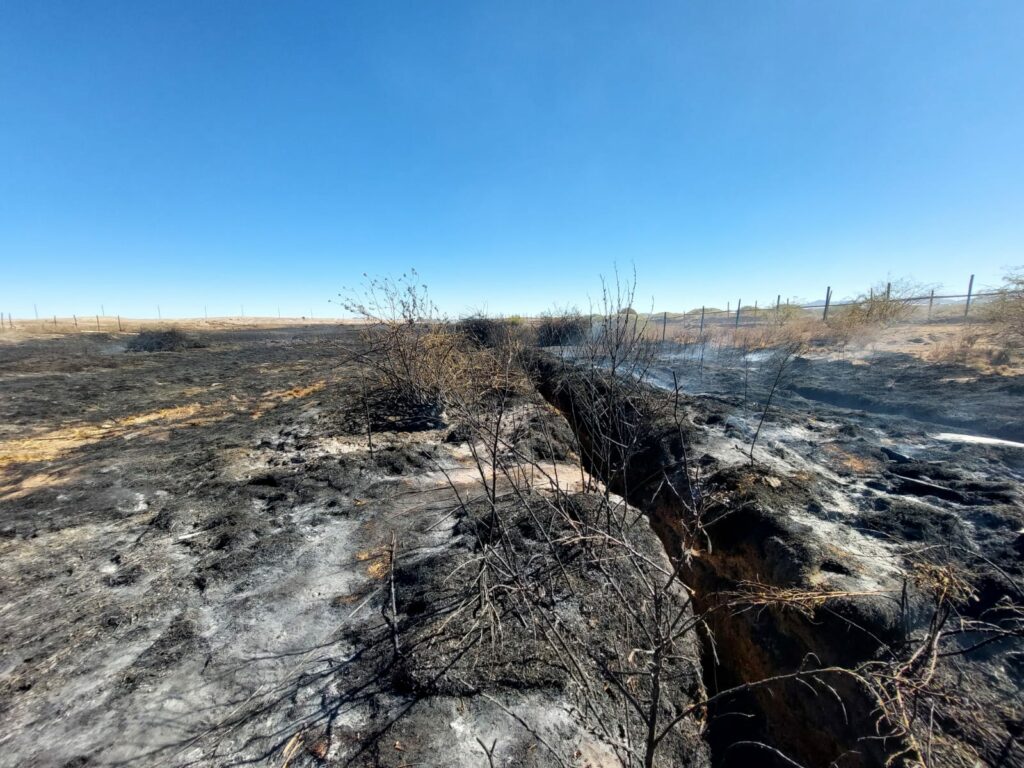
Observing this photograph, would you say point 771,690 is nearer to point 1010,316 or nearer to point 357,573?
point 357,573

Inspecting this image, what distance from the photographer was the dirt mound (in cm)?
1749

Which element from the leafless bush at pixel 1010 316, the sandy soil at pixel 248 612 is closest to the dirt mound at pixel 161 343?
the sandy soil at pixel 248 612

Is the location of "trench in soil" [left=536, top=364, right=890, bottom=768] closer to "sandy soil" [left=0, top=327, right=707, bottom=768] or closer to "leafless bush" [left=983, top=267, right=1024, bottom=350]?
"sandy soil" [left=0, top=327, right=707, bottom=768]

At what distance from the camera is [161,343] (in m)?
17.7

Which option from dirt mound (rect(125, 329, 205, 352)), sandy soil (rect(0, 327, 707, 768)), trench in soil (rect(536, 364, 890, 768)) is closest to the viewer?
sandy soil (rect(0, 327, 707, 768))

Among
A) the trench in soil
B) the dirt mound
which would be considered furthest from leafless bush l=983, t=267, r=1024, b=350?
the dirt mound

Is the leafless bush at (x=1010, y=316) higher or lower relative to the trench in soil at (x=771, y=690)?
higher

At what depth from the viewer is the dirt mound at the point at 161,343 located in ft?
57.4

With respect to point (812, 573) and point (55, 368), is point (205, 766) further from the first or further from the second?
point (55, 368)

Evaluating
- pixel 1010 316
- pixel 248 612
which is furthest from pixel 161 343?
pixel 1010 316

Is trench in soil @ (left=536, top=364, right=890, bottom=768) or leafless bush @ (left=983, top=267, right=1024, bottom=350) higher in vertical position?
leafless bush @ (left=983, top=267, right=1024, bottom=350)

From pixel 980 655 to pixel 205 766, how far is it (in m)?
3.75

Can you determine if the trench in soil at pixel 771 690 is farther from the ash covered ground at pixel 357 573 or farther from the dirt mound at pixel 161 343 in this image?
the dirt mound at pixel 161 343

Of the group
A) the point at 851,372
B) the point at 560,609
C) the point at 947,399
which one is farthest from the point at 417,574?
the point at 851,372
